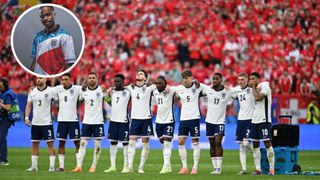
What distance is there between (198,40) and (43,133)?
19.4 meters

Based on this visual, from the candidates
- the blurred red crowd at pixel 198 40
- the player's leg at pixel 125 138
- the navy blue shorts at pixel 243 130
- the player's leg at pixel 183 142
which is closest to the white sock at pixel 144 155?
the player's leg at pixel 125 138

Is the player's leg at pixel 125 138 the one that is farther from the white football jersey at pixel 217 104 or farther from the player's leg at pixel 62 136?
the white football jersey at pixel 217 104

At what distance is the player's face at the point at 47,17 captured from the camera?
62.2ft

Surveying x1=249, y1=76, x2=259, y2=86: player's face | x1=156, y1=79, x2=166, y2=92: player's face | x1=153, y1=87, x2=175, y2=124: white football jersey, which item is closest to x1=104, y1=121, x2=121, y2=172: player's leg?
x1=153, y1=87, x2=175, y2=124: white football jersey

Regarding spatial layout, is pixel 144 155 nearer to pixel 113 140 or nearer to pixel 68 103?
pixel 113 140

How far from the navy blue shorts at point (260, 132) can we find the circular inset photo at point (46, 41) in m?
5.97

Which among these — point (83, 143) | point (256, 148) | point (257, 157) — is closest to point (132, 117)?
point (83, 143)

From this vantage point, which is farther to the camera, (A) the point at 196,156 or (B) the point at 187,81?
(B) the point at 187,81

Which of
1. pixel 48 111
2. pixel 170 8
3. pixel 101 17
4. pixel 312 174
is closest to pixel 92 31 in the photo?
pixel 101 17

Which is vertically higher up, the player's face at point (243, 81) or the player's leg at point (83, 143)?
the player's face at point (243, 81)

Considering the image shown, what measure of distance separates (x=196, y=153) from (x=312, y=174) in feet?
9.94

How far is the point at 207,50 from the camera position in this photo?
42.9 metres

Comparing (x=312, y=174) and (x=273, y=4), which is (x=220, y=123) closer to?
(x=312, y=174)

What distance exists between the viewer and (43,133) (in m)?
24.9
